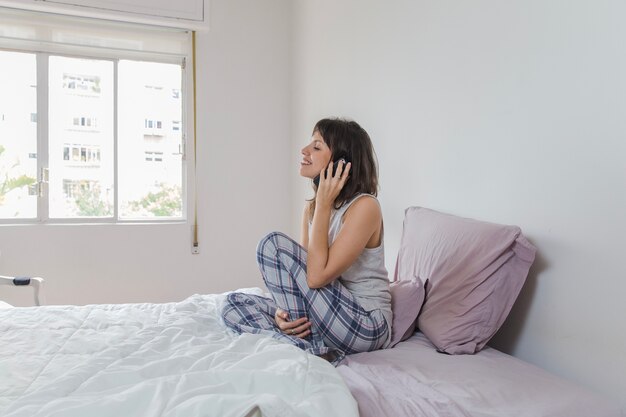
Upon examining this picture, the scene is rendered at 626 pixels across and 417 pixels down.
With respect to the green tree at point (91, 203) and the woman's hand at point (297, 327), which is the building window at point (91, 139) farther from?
the woman's hand at point (297, 327)

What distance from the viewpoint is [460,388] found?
3.40ft

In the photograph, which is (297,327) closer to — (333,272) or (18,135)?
(333,272)

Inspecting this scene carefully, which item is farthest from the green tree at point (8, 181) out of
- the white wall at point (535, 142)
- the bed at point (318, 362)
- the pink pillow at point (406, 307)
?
the pink pillow at point (406, 307)

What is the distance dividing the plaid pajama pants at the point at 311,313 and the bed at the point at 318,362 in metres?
0.05

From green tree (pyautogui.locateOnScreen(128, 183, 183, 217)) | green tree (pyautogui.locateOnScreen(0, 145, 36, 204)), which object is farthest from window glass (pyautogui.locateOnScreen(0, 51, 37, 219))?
green tree (pyautogui.locateOnScreen(128, 183, 183, 217))

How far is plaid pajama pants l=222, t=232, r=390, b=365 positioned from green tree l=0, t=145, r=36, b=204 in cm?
230

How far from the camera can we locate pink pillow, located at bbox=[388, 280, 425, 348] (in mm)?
1423

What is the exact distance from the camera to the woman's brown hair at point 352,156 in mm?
1499

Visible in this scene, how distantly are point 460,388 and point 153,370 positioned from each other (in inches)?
26.6

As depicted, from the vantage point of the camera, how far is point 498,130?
1477 mm

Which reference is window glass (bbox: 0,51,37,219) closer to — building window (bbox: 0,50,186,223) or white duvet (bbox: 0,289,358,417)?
building window (bbox: 0,50,186,223)

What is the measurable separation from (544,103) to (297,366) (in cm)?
98

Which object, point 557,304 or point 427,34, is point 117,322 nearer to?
point 557,304

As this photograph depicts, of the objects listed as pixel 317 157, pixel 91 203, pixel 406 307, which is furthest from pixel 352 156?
pixel 91 203
